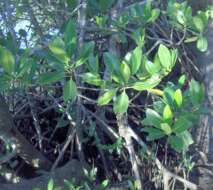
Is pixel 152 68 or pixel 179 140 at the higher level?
pixel 152 68

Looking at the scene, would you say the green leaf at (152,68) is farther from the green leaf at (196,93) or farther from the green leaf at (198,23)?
the green leaf at (198,23)

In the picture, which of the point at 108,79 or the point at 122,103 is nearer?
the point at 122,103

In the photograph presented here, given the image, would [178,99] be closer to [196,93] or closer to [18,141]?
[196,93]

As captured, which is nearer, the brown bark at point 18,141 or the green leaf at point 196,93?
the green leaf at point 196,93

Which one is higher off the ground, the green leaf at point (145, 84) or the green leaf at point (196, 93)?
the green leaf at point (145, 84)

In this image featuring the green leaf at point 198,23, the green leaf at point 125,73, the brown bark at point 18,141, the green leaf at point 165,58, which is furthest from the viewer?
the brown bark at point 18,141

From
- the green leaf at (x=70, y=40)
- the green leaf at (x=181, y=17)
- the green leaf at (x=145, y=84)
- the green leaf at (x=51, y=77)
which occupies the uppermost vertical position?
the green leaf at (x=181, y=17)

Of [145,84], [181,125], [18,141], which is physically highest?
[145,84]

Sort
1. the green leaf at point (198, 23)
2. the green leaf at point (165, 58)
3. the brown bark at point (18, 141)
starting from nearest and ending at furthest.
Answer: the green leaf at point (165, 58)
the green leaf at point (198, 23)
the brown bark at point (18, 141)

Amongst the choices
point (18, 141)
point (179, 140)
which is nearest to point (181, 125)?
point (179, 140)

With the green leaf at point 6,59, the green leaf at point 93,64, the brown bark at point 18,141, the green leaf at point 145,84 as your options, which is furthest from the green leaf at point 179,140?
the brown bark at point 18,141

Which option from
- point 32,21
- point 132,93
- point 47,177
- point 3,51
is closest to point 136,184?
point 47,177

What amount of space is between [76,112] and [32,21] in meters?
0.57

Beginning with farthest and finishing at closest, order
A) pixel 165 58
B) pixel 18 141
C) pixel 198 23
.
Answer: pixel 18 141, pixel 198 23, pixel 165 58
